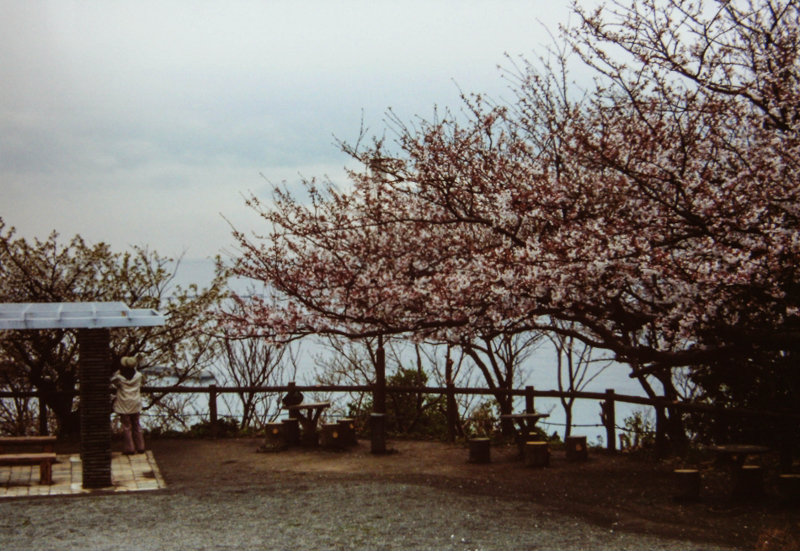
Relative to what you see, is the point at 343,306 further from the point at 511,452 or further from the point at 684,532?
the point at 684,532

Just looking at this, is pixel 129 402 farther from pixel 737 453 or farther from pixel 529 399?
pixel 737 453

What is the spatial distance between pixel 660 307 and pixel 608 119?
88.6 inches

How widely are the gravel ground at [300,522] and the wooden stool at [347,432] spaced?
3.24 m

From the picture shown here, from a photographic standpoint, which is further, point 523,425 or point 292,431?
point 292,431

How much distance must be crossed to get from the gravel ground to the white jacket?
2.97m

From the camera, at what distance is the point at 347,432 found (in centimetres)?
1263

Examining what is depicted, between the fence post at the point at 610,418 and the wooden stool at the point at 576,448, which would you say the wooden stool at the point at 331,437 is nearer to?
the wooden stool at the point at 576,448

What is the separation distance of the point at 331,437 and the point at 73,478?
3991 mm

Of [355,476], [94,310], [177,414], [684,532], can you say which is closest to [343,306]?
[355,476]

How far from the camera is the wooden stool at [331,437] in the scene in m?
12.5

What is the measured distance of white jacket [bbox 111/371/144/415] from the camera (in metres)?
11.9

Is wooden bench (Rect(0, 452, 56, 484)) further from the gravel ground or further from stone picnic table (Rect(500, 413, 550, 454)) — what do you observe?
stone picnic table (Rect(500, 413, 550, 454))

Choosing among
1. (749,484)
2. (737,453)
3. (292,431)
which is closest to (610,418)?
(737,453)

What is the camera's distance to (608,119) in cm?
890
